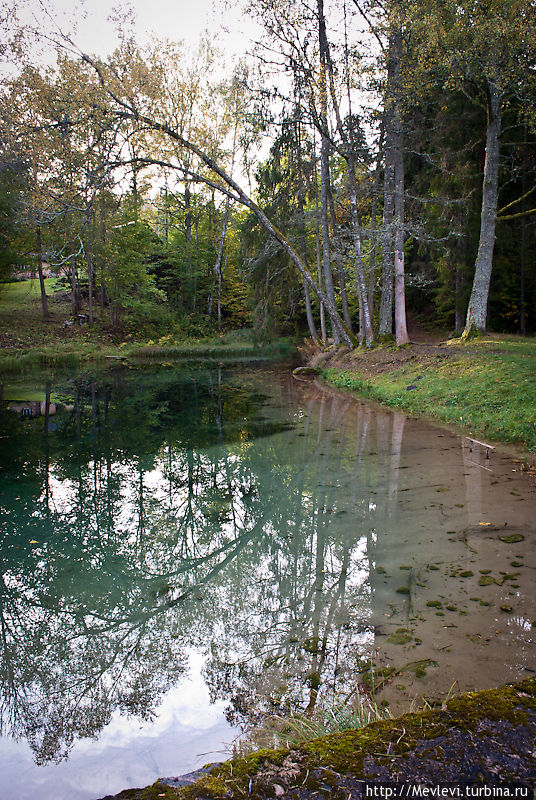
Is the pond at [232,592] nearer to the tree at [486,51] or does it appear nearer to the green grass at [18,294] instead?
the tree at [486,51]

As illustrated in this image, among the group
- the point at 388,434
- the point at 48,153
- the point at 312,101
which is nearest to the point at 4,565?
the point at 388,434

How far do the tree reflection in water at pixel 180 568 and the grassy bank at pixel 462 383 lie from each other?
1441 mm

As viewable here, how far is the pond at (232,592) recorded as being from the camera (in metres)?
2.94

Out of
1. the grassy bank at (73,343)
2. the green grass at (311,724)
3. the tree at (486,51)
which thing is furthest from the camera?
the grassy bank at (73,343)

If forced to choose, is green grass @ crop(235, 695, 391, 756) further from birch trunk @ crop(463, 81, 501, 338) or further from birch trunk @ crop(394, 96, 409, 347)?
birch trunk @ crop(394, 96, 409, 347)

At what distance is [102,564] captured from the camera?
5012 mm

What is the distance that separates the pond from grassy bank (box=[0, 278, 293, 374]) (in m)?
18.9

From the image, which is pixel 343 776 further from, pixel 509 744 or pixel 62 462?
pixel 62 462

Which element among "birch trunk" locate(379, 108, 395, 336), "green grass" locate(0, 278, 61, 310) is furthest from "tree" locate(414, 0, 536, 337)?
"green grass" locate(0, 278, 61, 310)

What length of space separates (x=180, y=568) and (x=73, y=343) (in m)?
27.4

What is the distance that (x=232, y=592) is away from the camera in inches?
173

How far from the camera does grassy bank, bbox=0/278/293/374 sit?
26.8 meters

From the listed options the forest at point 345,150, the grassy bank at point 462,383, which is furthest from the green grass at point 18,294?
the grassy bank at point 462,383

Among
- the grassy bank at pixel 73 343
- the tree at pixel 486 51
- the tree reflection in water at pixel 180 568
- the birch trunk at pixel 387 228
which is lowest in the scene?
the tree reflection in water at pixel 180 568
